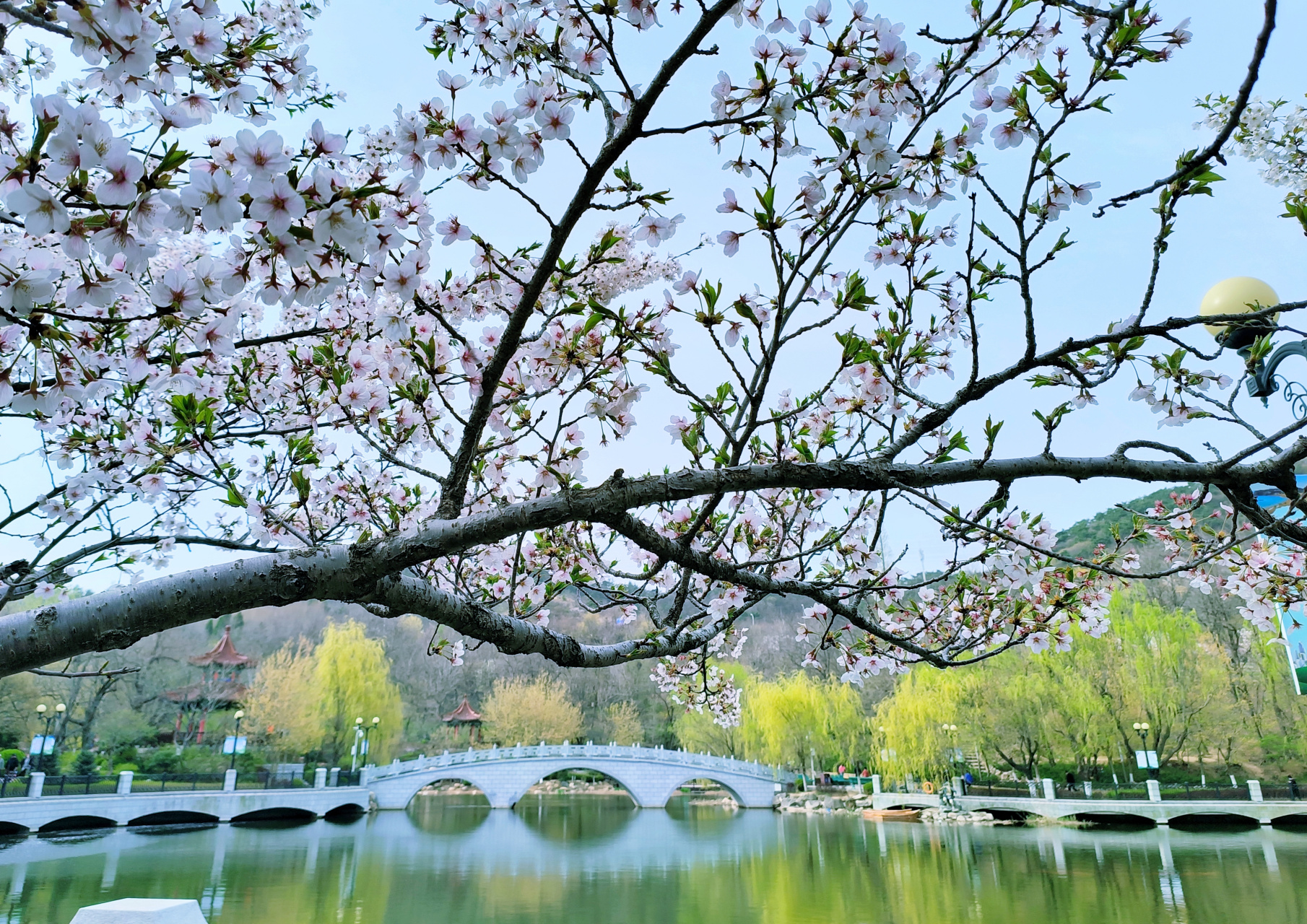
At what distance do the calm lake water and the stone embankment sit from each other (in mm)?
1717

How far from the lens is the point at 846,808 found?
27203 millimetres

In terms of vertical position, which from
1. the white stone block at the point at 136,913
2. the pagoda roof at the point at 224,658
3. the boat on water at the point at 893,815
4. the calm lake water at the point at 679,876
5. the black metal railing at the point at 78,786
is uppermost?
the pagoda roof at the point at 224,658

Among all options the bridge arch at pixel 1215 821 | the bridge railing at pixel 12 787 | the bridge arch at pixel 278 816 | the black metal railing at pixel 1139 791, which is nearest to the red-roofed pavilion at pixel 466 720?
the bridge arch at pixel 278 816

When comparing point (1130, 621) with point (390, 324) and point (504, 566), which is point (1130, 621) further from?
point (390, 324)

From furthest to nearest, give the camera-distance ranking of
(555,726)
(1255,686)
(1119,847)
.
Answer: (555,726) → (1255,686) → (1119,847)

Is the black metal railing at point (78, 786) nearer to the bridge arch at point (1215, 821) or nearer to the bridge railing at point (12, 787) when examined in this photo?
the bridge railing at point (12, 787)

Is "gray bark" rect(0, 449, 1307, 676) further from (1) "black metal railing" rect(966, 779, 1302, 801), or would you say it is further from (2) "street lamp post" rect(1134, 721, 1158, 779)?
(2) "street lamp post" rect(1134, 721, 1158, 779)

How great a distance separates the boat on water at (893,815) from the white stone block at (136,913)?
893 inches

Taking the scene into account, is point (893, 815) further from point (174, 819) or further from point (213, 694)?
point (213, 694)

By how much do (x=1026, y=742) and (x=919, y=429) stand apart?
2406cm

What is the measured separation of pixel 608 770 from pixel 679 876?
17138 millimetres

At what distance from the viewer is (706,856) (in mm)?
16719

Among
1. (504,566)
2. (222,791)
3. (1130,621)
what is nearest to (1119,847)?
(1130,621)

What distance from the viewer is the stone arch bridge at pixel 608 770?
96.3 ft
